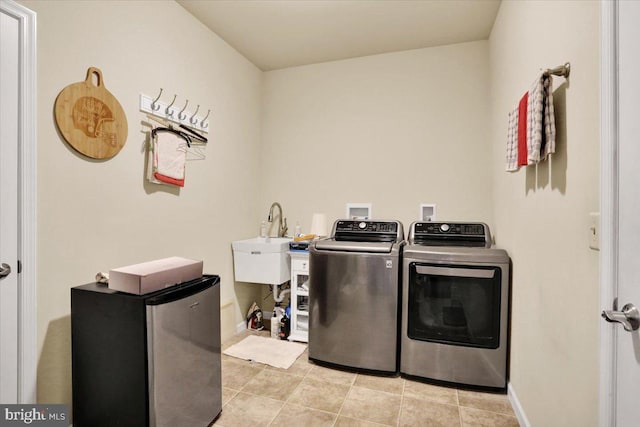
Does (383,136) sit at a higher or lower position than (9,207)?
higher

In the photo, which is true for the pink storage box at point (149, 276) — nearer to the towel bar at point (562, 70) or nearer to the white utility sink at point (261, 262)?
the white utility sink at point (261, 262)

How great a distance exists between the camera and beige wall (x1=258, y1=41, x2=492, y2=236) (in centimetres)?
303

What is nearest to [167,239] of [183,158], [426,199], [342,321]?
[183,158]

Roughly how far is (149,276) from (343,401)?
145 cm

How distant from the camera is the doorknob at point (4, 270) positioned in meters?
1.46

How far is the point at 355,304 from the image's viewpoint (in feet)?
8.00

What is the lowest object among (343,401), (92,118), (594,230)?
(343,401)

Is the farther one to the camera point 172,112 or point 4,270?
point 172,112

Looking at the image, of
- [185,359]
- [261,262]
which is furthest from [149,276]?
[261,262]

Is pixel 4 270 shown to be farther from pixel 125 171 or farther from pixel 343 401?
pixel 343 401

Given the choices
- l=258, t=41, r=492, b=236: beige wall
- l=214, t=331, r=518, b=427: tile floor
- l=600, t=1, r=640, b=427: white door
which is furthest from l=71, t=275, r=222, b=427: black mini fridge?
l=258, t=41, r=492, b=236: beige wall

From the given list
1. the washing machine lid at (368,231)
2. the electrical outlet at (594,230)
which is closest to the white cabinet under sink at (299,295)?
the washing machine lid at (368,231)

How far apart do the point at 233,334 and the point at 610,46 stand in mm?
3233

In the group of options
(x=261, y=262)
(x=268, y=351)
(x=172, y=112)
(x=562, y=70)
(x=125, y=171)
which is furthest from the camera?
(x=261, y=262)
